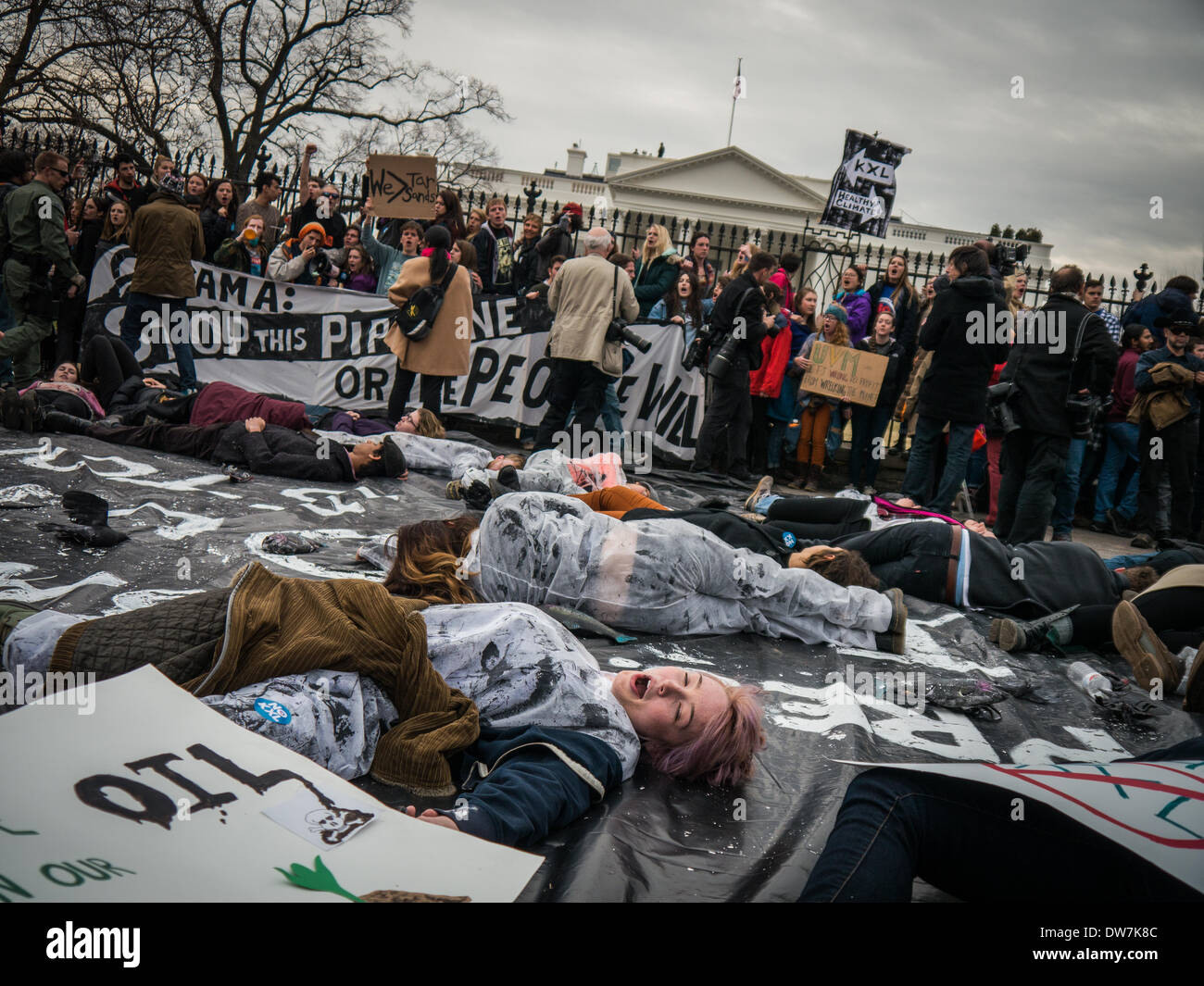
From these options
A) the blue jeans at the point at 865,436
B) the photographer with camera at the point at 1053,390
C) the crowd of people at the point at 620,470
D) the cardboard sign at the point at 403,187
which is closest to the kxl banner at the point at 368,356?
the crowd of people at the point at 620,470

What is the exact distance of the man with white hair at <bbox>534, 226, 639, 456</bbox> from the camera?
25.6 ft

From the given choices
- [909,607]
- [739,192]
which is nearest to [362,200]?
[909,607]

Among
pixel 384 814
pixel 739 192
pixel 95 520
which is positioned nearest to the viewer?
pixel 384 814

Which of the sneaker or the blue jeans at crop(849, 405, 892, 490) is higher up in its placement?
the blue jeans at crop(849, 405, 892, 490)

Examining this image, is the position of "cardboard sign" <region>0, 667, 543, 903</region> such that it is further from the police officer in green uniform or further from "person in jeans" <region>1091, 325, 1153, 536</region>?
"person in jeans" <region>1091, 325, 1153, 536</region>

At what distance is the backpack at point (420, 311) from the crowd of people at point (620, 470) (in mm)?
24

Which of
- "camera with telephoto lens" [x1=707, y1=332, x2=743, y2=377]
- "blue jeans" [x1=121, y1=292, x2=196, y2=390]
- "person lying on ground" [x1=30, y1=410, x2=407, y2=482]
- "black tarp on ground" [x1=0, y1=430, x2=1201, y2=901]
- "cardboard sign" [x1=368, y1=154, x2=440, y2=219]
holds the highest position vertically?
"cardboard sign" [x1=368, y1=154, x2=440, y2=219]

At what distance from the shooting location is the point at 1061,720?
3797 millimetres

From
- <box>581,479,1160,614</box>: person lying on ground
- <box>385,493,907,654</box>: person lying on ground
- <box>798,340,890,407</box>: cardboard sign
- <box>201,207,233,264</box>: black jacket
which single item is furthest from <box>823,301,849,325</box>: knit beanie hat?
<box>201,207,233,264</box>: black jacket

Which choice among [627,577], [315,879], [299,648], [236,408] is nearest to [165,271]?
[236,408]

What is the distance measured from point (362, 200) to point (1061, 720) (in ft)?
31.3

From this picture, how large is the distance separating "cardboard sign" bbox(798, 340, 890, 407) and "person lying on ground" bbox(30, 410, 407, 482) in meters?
4.69

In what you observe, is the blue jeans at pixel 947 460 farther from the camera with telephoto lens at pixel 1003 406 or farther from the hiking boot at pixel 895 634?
the hiking boot at pixel 895 634
